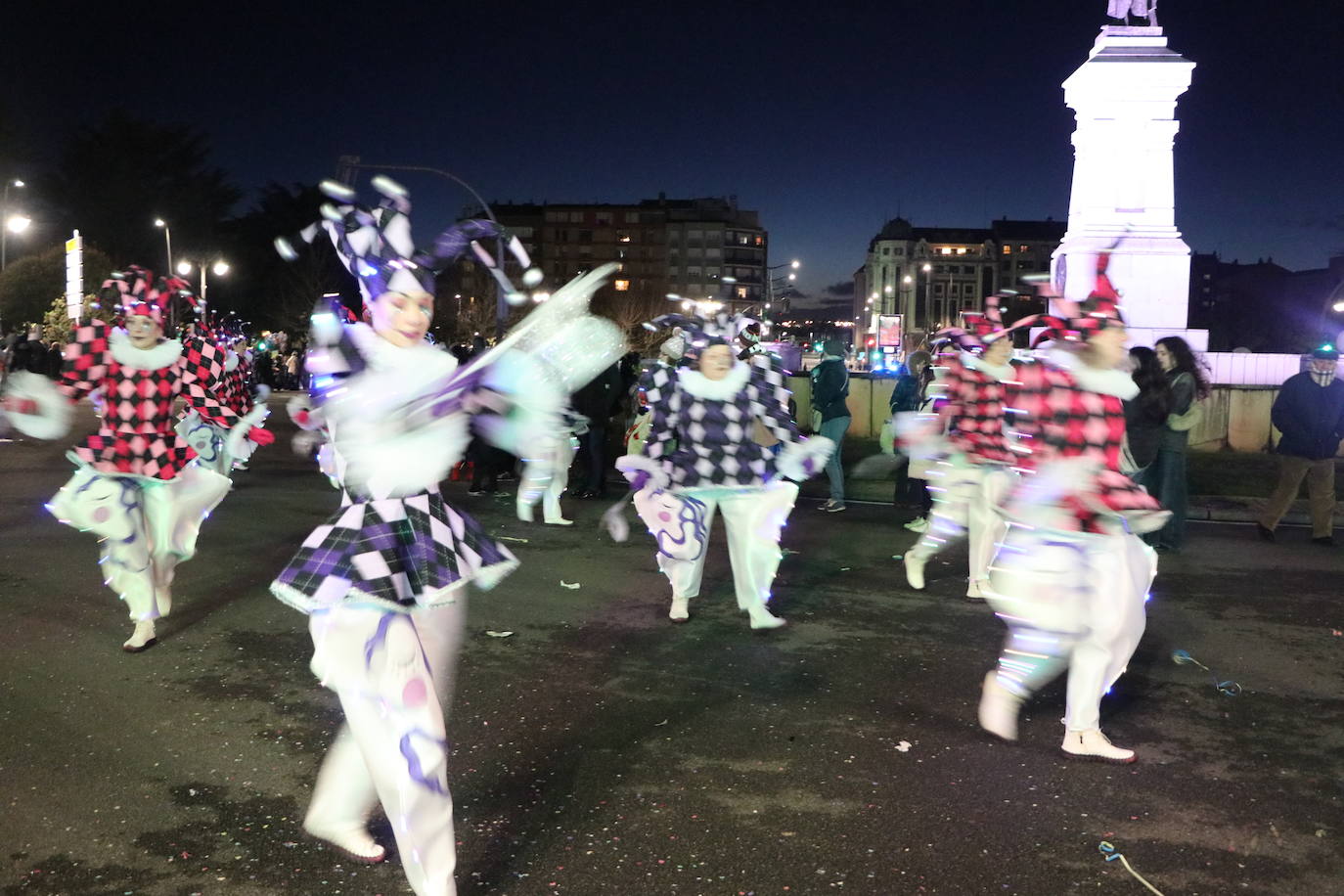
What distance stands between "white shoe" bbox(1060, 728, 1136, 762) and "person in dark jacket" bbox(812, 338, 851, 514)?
6866 millimetres

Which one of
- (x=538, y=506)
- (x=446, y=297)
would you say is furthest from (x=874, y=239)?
(x=538, y=506)

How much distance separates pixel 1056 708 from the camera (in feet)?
18.4

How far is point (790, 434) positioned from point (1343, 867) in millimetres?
3597

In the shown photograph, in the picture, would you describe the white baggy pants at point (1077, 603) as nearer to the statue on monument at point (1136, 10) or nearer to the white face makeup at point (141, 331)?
the white face makeup at point (141, 331)

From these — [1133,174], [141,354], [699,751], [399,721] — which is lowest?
[699,751]

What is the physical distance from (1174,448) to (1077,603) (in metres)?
5.66

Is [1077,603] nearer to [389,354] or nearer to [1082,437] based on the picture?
[1082,437]

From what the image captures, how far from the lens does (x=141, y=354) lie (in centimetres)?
630

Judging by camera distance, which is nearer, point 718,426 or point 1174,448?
point 718,426

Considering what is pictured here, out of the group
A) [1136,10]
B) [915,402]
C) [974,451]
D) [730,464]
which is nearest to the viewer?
[730,464]

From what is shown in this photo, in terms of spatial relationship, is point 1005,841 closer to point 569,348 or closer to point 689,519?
point 569,348

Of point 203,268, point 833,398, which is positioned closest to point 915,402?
point 833,398

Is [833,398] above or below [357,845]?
above

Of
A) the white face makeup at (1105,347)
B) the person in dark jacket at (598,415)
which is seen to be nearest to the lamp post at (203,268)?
the person in dark jacket at (598,415)
